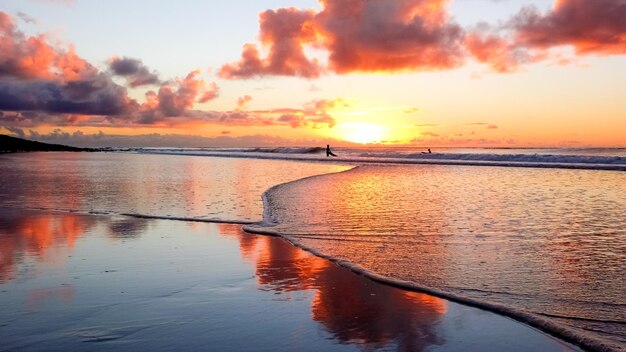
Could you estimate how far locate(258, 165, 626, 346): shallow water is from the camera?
6.52 meters

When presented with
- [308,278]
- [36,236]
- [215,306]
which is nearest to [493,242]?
[308,278]

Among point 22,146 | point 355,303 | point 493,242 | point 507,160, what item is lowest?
point 355,303

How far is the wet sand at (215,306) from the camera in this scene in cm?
505

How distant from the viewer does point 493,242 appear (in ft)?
32.9

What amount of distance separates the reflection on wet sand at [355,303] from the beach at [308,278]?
3 cm

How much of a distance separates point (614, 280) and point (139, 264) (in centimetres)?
727

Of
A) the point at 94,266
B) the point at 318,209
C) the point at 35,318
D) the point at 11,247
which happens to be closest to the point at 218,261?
the point at 94,266

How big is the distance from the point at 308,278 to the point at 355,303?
4.48 feet

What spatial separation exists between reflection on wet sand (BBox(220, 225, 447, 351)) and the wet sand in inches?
0.5

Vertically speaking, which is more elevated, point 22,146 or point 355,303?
point 22,146

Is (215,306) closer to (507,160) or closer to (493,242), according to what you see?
(493,242)

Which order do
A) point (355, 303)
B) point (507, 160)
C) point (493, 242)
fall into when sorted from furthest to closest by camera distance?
point (507, 160) → point (493, 242) → point (355, 303)

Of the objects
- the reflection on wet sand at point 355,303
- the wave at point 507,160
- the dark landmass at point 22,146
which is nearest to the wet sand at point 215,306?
the reflection on wet sand at point 355,303

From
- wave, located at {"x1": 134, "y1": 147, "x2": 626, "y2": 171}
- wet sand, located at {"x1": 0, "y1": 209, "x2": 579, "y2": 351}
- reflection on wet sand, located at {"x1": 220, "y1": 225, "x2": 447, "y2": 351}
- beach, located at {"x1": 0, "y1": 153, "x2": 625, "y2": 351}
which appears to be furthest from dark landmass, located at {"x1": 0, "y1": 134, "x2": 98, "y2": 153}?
reflection on wet sand, located at {"x1": 220, "y1": 225, "x2": 447, "y2": 351}
